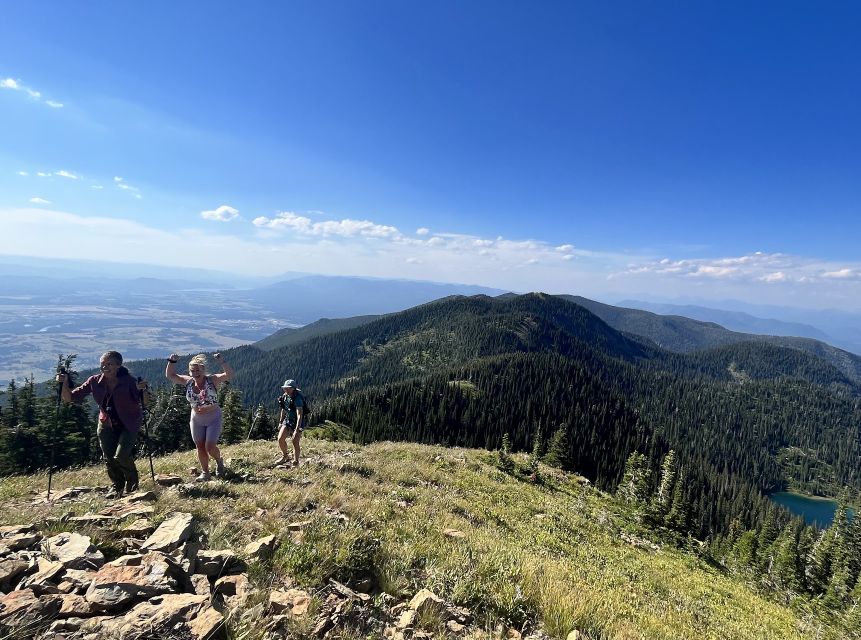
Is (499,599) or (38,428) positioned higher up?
(499,599)

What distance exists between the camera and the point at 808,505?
172 metres

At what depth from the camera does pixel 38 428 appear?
109ft

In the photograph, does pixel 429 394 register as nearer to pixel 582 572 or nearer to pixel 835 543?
pixel 835 543

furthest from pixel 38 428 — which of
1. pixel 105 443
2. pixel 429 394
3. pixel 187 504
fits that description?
pixel 429 394

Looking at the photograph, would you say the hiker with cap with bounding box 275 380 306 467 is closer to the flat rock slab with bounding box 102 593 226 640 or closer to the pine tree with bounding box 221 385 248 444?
the flat rock slab with bounding box 102 593 226 640

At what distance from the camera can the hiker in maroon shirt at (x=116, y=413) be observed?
8.60 meters

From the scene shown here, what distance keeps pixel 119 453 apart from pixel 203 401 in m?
1.89

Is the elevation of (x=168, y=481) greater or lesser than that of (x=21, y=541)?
lesser

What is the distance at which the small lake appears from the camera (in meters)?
159

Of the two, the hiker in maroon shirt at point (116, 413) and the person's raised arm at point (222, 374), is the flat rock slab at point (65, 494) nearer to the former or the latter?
the hiker in maroon shirt at point (116, 413)

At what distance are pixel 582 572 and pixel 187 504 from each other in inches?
329

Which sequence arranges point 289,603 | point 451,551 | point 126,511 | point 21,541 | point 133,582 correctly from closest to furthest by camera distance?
point 133,582 → point 289,603 → point 21,541 → point 126,511 → point 451,551

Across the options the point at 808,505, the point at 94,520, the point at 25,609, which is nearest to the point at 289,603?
the point at 25,609

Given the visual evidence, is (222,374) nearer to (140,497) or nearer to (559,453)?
(140,497)
